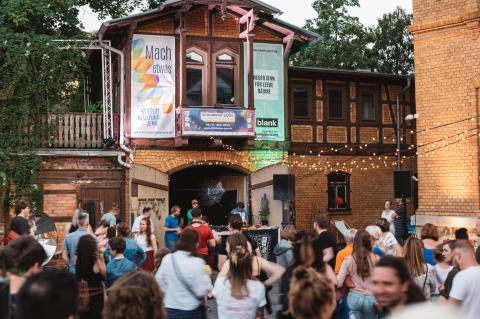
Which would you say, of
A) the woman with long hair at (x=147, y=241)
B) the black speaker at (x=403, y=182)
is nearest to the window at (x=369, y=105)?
the black speaker at (x=403, y=182)

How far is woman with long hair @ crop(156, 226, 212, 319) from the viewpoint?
7324 millimetres

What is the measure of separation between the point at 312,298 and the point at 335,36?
109 ft

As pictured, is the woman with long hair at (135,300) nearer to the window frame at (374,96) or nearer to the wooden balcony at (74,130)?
the wooden balcony at (74,130)

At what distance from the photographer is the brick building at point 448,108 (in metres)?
18.0

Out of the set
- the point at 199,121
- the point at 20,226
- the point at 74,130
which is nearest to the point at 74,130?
the point at 74,130

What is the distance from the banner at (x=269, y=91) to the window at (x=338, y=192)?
337cm

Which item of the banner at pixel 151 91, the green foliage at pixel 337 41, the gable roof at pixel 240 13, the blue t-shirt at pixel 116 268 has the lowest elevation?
the blue t-shirt at pixel 116 268

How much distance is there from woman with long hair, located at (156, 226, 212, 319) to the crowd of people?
0.01 metres

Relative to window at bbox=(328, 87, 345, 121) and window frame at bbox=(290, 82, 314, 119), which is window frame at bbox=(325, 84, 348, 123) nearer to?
window at bbox=(328, 87, 345, 121)

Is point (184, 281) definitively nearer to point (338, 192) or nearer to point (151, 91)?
point (151, 91)

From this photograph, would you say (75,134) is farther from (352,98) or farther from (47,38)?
(352,98)

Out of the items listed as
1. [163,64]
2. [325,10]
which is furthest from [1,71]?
[325,10]

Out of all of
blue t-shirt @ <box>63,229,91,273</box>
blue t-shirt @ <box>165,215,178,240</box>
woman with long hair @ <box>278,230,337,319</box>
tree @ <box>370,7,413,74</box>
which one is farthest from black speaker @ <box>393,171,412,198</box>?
tree @ <box>370,7,413,74</box>

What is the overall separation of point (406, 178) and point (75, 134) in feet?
31.2
